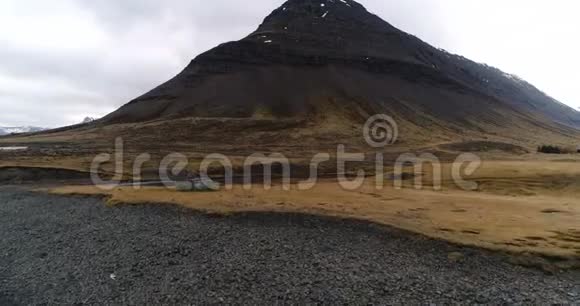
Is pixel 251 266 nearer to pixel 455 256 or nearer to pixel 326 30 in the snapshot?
pixel 455 256

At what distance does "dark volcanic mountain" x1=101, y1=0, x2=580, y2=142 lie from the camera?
86.5 metres

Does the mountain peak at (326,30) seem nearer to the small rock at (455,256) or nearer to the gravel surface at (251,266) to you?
the gravel surface at (251,266)

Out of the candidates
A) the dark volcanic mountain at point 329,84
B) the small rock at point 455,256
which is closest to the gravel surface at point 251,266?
the small rock at point 455,256

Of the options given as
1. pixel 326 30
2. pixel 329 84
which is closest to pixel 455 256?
pixel 329 84

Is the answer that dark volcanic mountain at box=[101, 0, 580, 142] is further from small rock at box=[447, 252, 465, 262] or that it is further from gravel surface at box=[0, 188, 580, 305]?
small rock at box=[447, 252, 465, 262]

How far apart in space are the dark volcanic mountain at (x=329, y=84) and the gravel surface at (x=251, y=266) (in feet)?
→ 209

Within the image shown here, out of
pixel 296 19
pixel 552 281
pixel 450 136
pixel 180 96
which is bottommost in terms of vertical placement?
pixel 552 281

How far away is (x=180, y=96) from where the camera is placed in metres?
95.1

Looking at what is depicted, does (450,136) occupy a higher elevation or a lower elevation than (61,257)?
higher

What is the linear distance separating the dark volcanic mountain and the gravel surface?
63677 millimetres

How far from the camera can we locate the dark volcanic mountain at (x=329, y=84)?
86500 millimetres

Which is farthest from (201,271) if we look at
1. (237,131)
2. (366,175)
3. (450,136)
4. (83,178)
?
(450,136)

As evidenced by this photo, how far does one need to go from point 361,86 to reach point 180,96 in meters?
43.3

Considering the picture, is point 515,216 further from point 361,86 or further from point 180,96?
point 180,96
